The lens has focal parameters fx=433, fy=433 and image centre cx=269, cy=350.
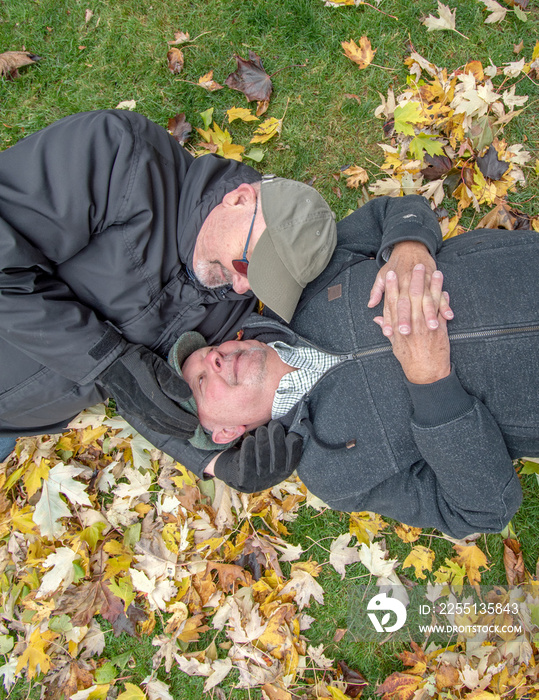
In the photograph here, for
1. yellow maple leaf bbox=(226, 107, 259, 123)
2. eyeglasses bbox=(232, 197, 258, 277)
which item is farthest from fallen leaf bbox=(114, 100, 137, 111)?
eyeglasses bbox=(232, 197, 258, 277)

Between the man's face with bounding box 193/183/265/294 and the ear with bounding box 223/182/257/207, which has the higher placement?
the ear with bounding box 223/182/257/207

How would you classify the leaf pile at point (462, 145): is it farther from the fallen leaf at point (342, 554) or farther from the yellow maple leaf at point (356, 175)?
the fallen leaf at point (342, 554)

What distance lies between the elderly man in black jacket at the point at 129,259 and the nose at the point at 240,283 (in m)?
0.01

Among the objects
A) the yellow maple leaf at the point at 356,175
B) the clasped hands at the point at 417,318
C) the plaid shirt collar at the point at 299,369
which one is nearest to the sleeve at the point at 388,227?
the clasped hands at the point at 417,318

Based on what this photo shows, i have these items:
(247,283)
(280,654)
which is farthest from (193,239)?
(280,654)

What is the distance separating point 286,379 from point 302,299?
1.97 feet

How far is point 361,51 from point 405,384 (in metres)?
3.28

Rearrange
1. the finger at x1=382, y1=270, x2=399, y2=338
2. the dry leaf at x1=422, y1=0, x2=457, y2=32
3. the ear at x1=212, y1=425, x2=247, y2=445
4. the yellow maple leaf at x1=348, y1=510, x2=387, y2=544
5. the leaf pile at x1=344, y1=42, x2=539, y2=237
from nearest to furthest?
the finger at x1=382, y1=270, x2=399, y2=338, the ear at x1=212, y1=425, x2=247, y2=445, the yellow maple leaf at x1=348, y1=510, x2=387, y2=544, the leaf pile at x1=344, y1=42, x2=539, y2=237, the dry leaf at x1=422, y1=0, x2=457, y2=32

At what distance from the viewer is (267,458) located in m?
2.86

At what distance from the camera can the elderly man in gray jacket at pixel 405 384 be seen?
2459 millimetres

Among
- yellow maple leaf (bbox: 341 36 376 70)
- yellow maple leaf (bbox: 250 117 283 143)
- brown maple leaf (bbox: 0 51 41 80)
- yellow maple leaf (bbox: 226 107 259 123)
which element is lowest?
yellow maple leaf (bbox: 250 117 283 143)

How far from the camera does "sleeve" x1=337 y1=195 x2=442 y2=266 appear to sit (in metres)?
2.76

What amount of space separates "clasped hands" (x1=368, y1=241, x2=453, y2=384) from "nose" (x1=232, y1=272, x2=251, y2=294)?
2.76 feet

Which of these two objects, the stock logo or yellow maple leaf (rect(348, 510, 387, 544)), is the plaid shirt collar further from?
the stock logo
